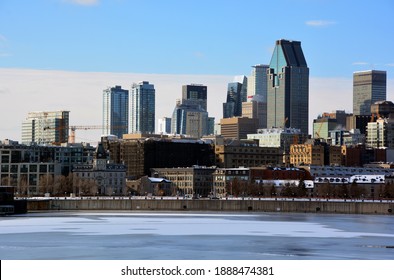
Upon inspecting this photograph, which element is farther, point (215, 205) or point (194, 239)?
point (215, 205)

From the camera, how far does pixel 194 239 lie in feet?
335

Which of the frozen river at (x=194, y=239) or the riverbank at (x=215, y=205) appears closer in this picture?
the frozen river at (x=194, y=239)

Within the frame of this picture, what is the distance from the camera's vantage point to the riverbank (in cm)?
17900

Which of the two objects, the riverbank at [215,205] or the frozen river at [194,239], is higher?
the riverbank at [215,205]

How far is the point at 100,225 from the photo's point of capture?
413 ft

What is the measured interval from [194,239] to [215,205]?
87.1 meters

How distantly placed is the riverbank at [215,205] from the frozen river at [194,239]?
38.8 metres

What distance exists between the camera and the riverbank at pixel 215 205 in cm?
17900

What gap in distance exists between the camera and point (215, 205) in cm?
18900

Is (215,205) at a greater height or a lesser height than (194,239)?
greater
